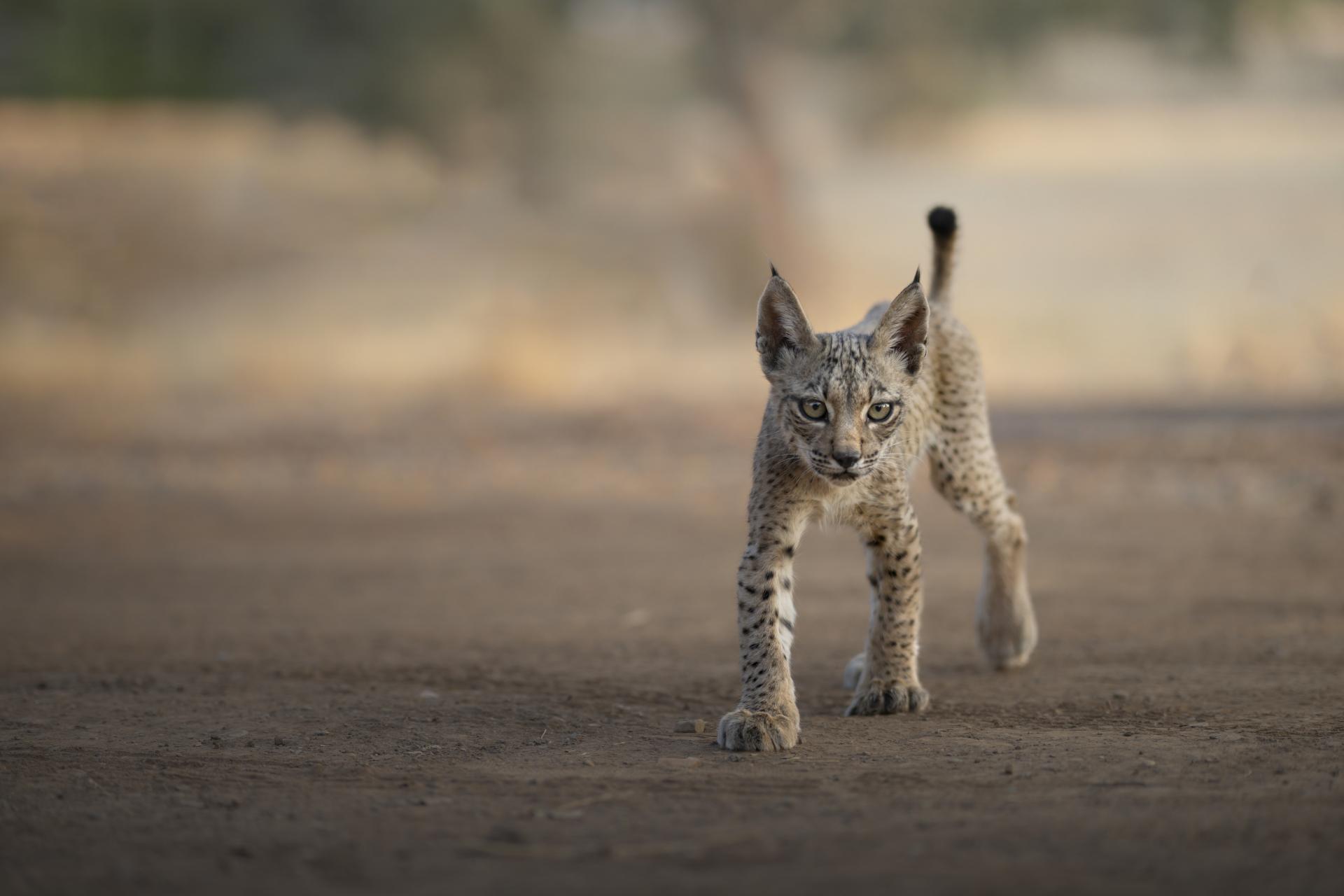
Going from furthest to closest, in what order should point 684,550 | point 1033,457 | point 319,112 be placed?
point 319,112 → point 1033,457 → point 684,550

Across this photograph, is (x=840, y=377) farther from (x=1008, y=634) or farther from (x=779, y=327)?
(x=1008, y=634)

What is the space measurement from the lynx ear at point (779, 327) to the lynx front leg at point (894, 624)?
0.84 meters

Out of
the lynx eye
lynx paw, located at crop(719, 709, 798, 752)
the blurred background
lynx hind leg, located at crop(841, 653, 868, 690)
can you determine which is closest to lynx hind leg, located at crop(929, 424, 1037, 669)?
lynx hind leg, located at crop(841, 653, 868, 690)

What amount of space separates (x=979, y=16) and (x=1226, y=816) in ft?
81.0

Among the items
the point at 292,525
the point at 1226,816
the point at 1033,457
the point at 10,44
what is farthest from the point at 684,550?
the point at 10,44

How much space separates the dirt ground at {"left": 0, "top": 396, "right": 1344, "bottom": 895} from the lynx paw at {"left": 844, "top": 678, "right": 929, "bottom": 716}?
138 mm

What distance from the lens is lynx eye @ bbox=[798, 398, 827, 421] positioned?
6.31 meters

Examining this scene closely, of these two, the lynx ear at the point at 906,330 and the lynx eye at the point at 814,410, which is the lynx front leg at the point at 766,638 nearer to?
the lynx eye at the point at 814,410

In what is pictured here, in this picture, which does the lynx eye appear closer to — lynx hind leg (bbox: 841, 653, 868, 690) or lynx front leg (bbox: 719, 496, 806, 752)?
lynx front leg (bbox: 719, 496, 806, 752)

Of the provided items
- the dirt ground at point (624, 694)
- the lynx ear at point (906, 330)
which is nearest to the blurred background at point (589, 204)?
the dirt ground at point (624, 694)

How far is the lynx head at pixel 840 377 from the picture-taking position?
20.5 feet

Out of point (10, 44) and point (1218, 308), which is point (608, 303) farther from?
point (10, 44)

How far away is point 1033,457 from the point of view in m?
16.8

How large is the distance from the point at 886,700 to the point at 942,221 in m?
2.67
